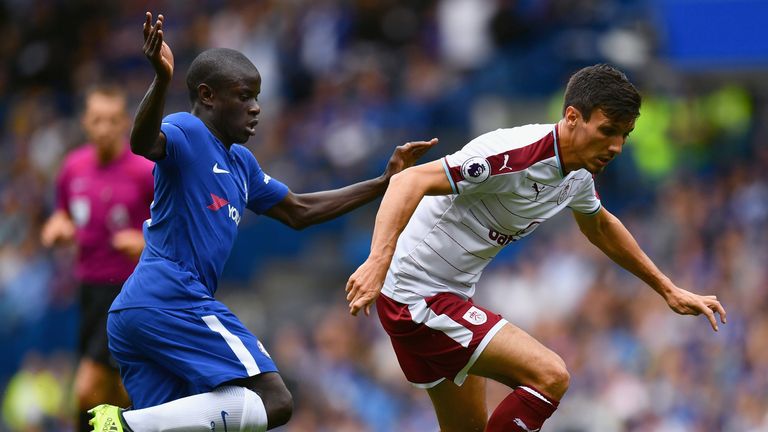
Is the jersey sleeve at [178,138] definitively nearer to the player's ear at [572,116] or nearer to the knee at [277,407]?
the knee at [277,407]

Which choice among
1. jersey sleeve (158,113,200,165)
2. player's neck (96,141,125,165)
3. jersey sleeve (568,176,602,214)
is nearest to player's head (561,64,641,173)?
jersey sleeve (568,176,602,214)

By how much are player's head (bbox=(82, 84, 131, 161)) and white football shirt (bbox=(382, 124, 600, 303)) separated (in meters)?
2.48

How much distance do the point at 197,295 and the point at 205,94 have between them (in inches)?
39.7

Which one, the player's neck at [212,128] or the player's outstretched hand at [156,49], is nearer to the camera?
the player's outstretched hand at [156,49]

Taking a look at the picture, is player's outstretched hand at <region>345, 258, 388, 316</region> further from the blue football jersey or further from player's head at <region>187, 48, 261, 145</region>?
player's head at <region>187, 48, 261, 145</region>

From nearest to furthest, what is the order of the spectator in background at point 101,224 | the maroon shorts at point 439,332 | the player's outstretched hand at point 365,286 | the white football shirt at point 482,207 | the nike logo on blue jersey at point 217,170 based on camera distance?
1. the player's outstretched hand at point 365,286
2. the nike logo on blue jersey at point 217,170
3. the white football shirt at point 482,207
4. the maroon shorts at point 439,332
5. the spectator in background at point 101,224

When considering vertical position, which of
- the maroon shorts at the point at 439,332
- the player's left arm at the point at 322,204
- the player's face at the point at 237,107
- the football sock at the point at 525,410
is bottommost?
the football sock at the point at 525,410

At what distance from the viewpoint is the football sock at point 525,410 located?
267 inches

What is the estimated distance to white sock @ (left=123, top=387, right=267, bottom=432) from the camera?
6441 mm

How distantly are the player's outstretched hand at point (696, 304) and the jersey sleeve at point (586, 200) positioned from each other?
25.7 inches

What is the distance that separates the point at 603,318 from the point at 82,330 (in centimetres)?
595

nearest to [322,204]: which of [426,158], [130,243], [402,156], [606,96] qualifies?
[402,156]

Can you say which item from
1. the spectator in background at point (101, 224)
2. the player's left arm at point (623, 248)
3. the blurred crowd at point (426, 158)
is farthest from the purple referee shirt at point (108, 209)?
the blurred crowd at point (426, 158)

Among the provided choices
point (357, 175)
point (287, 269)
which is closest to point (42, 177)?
point (287, 269)
